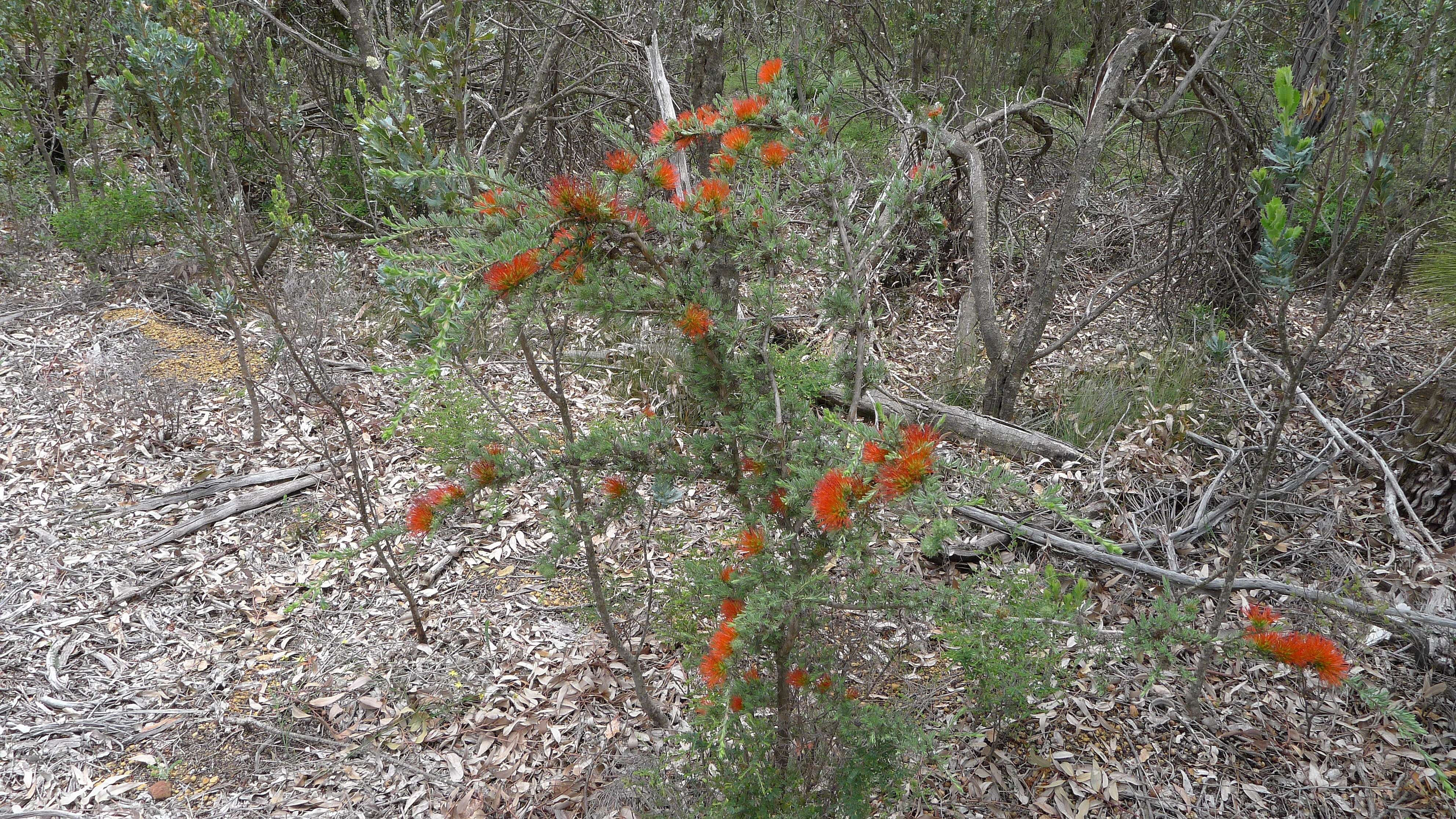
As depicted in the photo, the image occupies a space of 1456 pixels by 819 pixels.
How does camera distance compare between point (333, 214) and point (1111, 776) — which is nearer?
point (1111, 776)

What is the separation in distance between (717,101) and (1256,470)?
2468 millimetres

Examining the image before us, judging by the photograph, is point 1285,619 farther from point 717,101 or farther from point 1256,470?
point 717,101

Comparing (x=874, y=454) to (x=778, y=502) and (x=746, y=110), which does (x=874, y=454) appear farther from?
(x=746, y=110)

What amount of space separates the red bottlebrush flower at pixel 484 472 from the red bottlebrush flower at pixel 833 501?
0.68 meters

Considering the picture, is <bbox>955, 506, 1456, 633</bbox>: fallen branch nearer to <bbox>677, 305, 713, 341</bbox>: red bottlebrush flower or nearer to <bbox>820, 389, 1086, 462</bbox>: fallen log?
<bbox>820, 389, 1086, 462</bbox>: fallen log

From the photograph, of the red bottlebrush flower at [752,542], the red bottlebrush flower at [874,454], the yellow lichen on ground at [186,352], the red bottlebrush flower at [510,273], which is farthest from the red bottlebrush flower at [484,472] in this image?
the yellow lichen on ground at [186,352]

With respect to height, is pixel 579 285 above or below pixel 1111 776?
above

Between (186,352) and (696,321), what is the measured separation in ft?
12.8

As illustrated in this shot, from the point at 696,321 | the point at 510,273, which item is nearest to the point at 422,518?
the point at 510,273

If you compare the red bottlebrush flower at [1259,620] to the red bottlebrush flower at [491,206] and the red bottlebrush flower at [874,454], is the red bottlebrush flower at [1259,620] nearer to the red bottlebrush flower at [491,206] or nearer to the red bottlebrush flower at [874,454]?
the red bottlebrush flower at [874,454]

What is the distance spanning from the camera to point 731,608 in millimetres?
1523

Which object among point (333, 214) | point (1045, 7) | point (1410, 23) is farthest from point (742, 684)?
point (1045, 7)

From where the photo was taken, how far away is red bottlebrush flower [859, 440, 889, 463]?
121cm

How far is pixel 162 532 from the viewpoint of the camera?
124 inches
